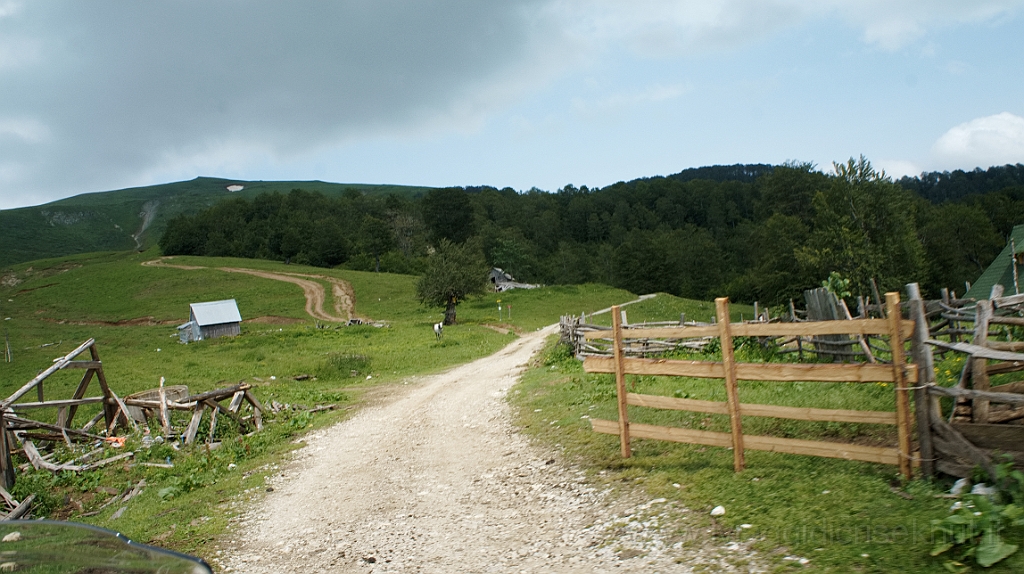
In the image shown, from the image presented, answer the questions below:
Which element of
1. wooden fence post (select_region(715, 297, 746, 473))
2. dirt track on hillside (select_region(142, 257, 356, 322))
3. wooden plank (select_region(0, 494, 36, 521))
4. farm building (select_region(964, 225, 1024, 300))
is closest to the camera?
wooden fence post (select_region(715, 297, 746, 473))

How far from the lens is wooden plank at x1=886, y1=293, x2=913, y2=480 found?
5.36 meters

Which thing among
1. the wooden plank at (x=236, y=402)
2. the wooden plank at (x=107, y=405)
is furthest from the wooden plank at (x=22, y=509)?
the wooden plank at (x=107, y=405)

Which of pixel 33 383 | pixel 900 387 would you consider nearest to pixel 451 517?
pixel 900 387

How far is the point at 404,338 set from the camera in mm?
34250

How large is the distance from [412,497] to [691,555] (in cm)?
399

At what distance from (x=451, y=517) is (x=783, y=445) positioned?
3.59 m

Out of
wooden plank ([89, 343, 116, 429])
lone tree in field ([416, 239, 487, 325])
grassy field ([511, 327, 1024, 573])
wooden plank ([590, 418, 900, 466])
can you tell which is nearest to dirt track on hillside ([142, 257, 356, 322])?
lone tree in field ([416, 239, 487, 325])

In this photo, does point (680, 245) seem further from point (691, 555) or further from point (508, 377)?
point (691, 555)

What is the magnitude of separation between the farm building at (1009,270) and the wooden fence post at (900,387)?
36.0 meters

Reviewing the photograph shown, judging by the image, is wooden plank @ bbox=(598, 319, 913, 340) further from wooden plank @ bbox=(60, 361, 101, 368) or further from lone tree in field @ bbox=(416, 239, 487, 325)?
lone tree in field @ bbox=(416, 239, 487, 325)

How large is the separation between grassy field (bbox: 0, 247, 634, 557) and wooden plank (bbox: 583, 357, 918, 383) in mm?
5473

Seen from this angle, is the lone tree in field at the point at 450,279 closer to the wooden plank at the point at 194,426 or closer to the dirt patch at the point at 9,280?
the wooden plank at the point at 194,426

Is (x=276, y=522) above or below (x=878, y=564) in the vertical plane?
below

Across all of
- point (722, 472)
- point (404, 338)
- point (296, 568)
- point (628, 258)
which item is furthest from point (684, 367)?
point (628, 258)
